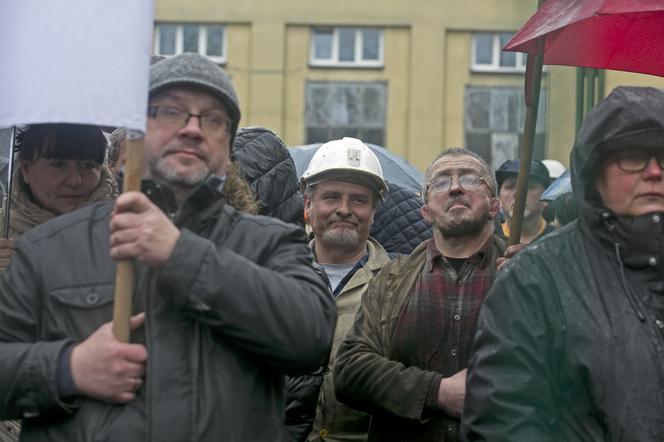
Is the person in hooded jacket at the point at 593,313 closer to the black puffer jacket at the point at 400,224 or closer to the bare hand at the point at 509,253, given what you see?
the bare hand at the point at 509,253

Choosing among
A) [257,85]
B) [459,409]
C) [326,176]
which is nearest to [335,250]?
[326,176]

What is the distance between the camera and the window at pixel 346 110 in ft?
99.2

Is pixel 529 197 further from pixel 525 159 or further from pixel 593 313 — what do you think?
pixel 593 313

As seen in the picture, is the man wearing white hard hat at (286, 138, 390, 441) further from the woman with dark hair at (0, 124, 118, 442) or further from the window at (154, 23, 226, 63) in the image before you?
the window at (154, 23, 226, 63)

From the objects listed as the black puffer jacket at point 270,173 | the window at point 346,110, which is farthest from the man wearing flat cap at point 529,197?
the window at point 346,110

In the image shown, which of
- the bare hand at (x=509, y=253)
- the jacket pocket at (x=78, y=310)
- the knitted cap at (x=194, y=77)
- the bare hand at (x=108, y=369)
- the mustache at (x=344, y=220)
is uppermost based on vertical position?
the knitted cap at (x=194, y=77)

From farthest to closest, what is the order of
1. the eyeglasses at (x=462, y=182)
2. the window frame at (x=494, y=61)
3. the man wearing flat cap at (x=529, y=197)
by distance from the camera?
the window frame at (x=494, y=61), the man wearing flat cap at (x=529, y=197), the eyeglasses at (x=462, y=182)

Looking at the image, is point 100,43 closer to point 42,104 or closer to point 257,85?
point 42,104

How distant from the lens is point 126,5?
3.80 metres

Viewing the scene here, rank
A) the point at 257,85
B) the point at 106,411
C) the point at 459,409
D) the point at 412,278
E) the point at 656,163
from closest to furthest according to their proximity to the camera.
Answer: the point at 106,411
the point at 656,163
the point at 459,409
the point at 412,278
the point at 257,85

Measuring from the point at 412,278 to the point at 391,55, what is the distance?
25173mm

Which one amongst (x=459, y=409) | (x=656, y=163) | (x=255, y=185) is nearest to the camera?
(x=656, y=163)

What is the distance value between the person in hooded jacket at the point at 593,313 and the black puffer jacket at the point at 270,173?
1.86 m

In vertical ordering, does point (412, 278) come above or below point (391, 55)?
below
